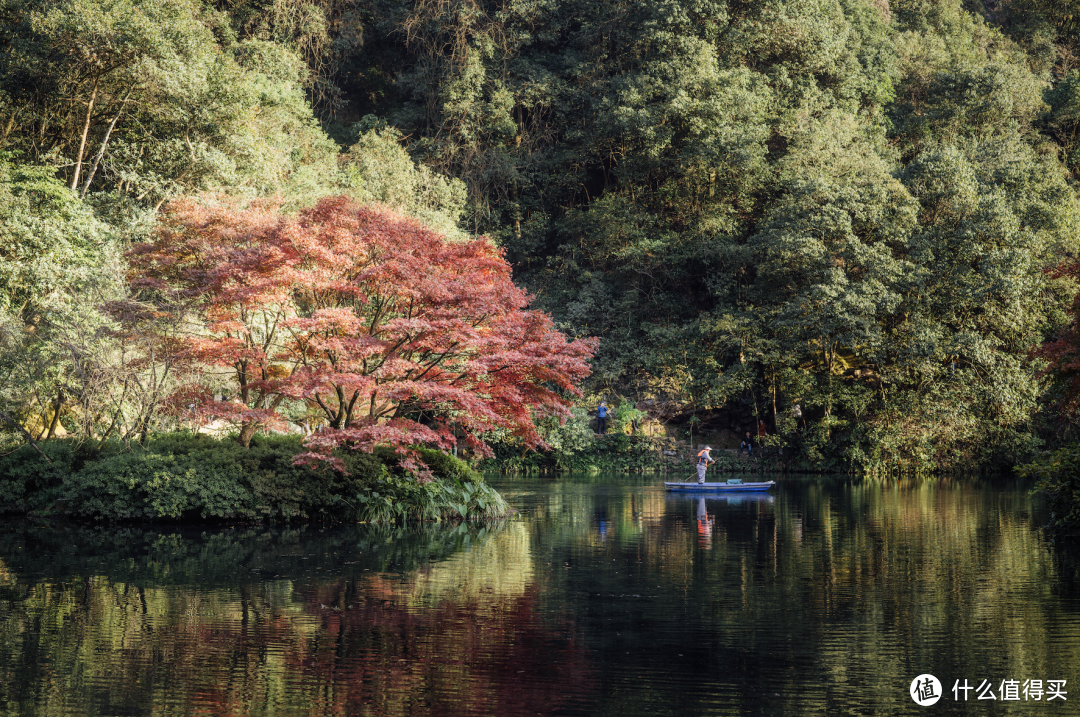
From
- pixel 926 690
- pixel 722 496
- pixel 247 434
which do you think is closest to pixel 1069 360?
pixel 926 690

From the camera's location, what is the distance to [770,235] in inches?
1150

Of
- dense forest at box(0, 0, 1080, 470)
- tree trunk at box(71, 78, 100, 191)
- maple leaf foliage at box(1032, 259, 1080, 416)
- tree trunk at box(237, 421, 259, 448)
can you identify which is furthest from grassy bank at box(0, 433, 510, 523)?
maple leaf foliage at box(1032, 259, 1080, 416)

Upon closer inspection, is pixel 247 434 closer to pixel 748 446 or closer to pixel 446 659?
pixel 446 659

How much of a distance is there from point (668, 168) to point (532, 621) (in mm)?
28228

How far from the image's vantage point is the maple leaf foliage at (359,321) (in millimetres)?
15258

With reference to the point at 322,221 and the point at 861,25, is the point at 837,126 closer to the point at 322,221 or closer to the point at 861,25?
the point at 861,25

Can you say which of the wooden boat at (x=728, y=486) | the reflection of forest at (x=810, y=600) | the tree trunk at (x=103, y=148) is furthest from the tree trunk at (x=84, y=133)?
the wooden boat at (x=728, y=486)

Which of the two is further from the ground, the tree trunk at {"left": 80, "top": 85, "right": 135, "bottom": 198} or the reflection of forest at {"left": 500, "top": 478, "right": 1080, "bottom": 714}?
the tree trunk at {"left": 80, "top": 85, "right": 135, "bottom": 198}

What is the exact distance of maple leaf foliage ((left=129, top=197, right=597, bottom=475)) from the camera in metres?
15.3

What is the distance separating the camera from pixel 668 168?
34.6m

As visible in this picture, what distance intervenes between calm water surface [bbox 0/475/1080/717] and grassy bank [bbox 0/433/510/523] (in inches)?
32.0

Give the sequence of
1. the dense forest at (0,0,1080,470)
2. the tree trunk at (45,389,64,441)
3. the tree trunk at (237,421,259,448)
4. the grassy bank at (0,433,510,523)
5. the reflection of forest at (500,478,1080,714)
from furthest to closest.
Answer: the dense forest at (0,0,1080,470) < the tree trunk at (45,389,64,441) < the tree trunk at (237,421,259,448) < the grassy bank at (0,433,510,523) < the reflection of forest at (500,478,1080,714)

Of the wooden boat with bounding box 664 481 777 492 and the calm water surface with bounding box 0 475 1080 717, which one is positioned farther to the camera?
the wooden boat with bounding box 664 481 777 492

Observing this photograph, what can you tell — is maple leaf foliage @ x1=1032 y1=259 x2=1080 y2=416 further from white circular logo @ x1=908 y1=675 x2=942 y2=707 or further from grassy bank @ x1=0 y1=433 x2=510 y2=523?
grassy bank @ x1=0 y1=433 x2=510 y2=523
